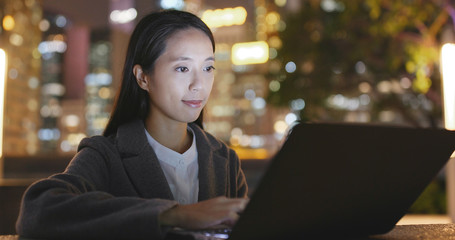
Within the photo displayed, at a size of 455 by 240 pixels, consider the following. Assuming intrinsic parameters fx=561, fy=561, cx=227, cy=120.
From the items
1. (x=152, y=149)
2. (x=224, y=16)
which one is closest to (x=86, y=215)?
(x=152, y=149)

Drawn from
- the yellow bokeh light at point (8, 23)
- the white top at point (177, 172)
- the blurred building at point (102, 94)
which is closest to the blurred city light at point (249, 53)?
the blurred building at point (102, 94)

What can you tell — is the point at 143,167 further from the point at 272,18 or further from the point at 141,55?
the point at 272,18

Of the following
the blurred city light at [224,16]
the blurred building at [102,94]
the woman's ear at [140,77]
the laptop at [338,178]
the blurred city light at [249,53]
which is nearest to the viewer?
the laptop at [338,178]

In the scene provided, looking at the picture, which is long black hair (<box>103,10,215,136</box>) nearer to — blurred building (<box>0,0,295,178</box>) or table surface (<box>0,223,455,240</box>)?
table surface (<box>0,223,455,240</box>)

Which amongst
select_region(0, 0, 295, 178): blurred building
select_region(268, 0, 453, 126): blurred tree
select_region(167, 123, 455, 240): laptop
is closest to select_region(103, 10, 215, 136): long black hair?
select_region(167, 123, 455, 240): laptop

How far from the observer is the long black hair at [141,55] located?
3.87ft

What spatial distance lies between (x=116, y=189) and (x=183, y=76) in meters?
0.26

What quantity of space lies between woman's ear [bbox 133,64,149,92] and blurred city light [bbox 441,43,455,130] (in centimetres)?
301

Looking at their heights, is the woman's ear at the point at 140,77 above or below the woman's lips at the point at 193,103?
above

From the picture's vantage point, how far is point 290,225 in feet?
2.12

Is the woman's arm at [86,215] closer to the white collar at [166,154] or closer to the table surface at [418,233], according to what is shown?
the table surface at [418,233]

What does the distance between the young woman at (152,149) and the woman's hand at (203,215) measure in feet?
0.05

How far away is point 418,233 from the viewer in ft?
2.73

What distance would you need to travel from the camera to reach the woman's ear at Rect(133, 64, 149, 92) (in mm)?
1194
